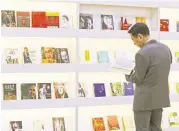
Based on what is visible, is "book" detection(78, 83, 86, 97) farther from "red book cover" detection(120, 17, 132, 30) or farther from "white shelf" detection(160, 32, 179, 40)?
"white shelf" detection(160, 32, 179, 40)

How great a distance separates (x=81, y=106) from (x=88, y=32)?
0.81 meters

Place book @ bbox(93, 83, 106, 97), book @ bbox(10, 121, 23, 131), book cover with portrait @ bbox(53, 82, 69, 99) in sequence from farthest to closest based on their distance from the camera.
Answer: book @ bbox(93, 83, 106, 97) → book cover with portrait @ bbox(53, 82, 69, 99) → book @ bbox(10, 121, 23, 131)

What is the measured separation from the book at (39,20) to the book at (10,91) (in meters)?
0.67

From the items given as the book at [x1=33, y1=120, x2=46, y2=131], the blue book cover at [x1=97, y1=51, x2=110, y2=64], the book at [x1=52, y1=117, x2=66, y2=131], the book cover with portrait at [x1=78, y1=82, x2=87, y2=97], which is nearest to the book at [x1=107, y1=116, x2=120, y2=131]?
the book cover with portrait at [x1=78, y1=82, x2=87, y2=97]

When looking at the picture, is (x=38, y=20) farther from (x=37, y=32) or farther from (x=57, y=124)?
(x=57, y=124)

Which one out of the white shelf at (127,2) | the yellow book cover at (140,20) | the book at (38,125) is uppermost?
the white shelf at (127,2)

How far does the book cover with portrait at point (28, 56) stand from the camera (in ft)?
13.1

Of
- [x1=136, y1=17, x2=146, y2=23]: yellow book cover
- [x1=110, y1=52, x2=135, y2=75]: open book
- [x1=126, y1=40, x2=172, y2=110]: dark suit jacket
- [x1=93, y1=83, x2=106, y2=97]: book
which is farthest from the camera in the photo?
[x1=136, y1=17, x2=146, y2=23]: yellow book cover

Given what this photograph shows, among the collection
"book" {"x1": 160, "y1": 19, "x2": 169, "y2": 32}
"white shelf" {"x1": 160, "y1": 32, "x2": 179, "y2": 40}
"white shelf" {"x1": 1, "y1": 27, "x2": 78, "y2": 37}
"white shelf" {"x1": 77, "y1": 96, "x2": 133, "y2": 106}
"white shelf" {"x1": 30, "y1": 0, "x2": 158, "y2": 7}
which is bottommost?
"white shelf" {"x1": 77, "y1": 96, "x2": 133, "y2": 106}

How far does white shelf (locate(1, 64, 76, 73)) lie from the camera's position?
381 centimetres

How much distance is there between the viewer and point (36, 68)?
3906 millimetres

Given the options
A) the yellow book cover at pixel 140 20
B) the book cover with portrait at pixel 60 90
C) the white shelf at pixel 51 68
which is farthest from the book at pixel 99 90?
the yellow book cover at pixel 140 20

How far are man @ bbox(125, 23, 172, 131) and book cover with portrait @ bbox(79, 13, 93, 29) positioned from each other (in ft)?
3.21

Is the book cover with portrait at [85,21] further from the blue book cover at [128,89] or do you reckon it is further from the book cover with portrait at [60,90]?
the blue book cover at [128,89]
